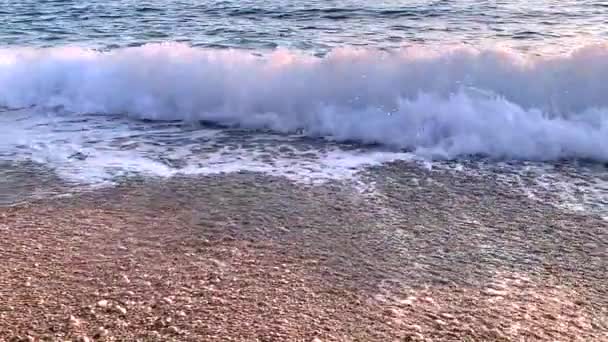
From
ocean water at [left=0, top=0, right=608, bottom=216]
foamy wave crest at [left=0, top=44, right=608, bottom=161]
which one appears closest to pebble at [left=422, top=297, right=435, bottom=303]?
ocean water at [left=0, top=0, right=608, bottom=216]

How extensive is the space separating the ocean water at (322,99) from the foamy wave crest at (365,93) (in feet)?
0.07

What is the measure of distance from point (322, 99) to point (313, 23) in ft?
17.7

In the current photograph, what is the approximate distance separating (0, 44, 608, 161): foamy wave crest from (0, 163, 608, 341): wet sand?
144cm

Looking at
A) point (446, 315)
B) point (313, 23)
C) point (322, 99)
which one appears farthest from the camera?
point (313, 23)

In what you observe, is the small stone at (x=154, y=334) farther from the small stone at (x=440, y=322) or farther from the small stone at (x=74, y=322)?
the small stone at (x=440, y=322)

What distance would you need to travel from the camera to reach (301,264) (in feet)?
16.5

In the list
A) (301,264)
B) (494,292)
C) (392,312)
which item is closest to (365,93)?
(301,264)

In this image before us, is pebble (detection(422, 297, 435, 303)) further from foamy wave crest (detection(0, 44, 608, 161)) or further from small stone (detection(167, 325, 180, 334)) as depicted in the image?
foamy wave crest (detection(0, 44, 608, 161))

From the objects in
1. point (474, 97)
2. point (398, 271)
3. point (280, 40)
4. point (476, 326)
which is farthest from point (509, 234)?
point (280, 40)

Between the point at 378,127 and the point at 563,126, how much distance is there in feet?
6.53

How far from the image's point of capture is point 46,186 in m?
6.60

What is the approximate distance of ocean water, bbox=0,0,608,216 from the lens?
7.31 metres

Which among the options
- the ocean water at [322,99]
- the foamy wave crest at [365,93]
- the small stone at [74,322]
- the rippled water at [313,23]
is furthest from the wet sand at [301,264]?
the rippled water at [313,23]

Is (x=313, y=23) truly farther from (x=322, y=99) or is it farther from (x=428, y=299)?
(x=428, y=299)
